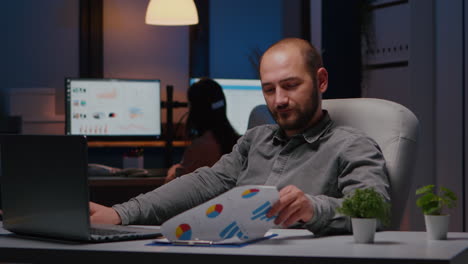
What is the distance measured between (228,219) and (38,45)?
4.42m

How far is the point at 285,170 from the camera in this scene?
212cm

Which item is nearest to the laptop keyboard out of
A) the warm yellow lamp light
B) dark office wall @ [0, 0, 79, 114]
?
the warm yellow lamp light

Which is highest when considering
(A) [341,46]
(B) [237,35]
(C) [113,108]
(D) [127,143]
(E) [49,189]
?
(B) [237,35]

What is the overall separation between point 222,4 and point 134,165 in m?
1.70

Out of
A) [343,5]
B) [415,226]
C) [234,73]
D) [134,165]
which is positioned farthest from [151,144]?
[415,226]

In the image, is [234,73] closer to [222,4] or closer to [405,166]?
[222,4]

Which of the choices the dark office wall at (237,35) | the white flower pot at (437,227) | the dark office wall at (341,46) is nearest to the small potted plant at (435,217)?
the white flower pot at (437,227)

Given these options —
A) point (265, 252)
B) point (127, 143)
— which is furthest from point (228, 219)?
point (127, 143)

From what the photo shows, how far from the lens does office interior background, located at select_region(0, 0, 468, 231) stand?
3.41 m

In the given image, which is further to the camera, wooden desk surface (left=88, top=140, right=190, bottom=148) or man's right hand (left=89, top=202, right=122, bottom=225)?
wooden desk surface (left=88, top=140, right=190, bottom=148)

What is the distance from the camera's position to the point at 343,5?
4.48m

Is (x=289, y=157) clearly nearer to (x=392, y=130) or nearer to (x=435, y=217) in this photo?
(x=392, y=130)

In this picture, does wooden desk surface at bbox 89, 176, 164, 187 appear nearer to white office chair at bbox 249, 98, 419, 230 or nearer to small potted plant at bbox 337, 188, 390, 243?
white office chair at bbox 249, 98, 419, 230

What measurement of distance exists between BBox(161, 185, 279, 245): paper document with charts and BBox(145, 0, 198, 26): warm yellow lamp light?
3678 millimetres
